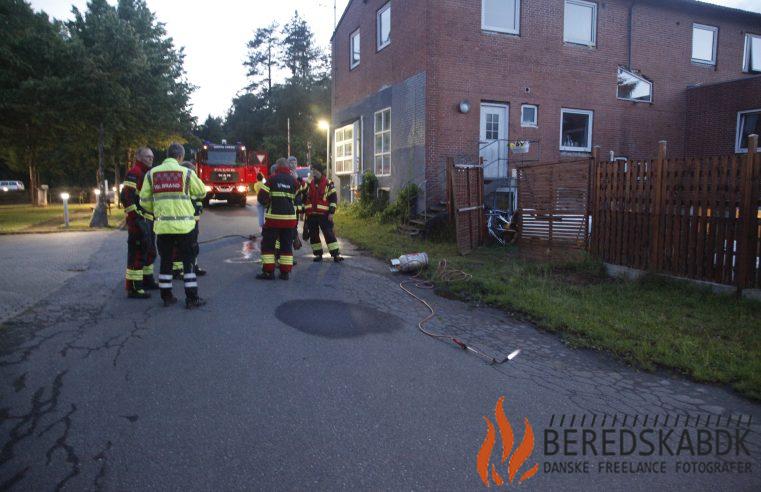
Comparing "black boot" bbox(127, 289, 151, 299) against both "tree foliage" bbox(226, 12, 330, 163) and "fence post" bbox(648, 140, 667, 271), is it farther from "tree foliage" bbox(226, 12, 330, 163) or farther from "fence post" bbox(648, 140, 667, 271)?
"tree foliage" bbox(226, 12, 330, 163)

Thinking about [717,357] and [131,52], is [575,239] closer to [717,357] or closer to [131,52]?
[717,357]

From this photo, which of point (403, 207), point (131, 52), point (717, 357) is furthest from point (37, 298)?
point (131, 52)

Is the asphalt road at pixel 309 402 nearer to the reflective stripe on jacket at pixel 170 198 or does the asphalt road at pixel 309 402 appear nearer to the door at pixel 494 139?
the reflective stripe on jacket at pixel 170 198

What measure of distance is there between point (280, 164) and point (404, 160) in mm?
8827

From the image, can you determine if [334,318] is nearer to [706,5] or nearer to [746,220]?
[746,220]

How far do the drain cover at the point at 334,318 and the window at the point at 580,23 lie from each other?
14321mm

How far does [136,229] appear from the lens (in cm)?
727

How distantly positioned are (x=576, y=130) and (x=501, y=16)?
461 cm

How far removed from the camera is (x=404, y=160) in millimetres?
17094

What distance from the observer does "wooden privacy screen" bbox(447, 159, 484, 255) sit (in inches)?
458

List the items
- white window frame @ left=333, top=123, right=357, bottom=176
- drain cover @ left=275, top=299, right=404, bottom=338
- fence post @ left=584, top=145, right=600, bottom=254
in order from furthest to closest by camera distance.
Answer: white window frame @ left=333, top=123, right=357, bottom=176 → fence post @ left=584, top=145, right=600, bottom=254 → drain cover @ left=275, top=299, right=404, bottom=338

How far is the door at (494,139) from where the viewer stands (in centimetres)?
1641

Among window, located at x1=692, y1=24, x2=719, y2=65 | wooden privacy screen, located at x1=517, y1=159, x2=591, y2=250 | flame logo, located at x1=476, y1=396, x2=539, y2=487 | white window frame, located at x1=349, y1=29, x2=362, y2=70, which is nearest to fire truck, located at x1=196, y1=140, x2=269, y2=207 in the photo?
white window frame, located at x1=349, y1=29, x2=362, y2=70

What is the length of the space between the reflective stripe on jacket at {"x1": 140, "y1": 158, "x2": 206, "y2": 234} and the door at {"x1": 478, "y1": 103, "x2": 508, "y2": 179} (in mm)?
11352
